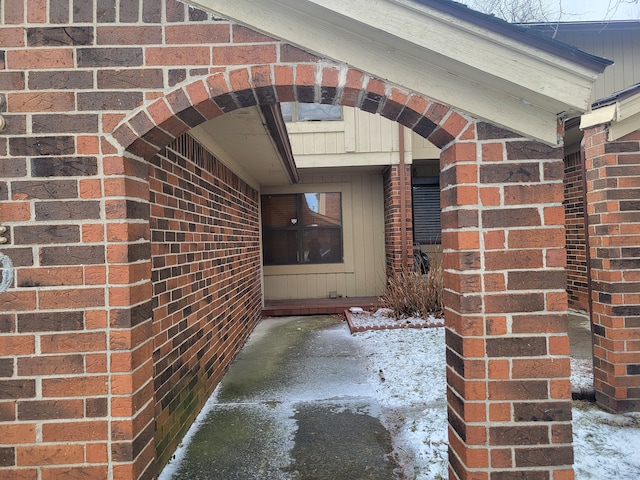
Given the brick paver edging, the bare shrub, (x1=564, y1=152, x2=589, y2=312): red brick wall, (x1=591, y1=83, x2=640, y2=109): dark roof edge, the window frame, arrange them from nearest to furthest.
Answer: (x1=591, y1=83, x2=640, y2=109): dark roof edge, the brick paver edging, the bare shrub, (x1=564, y1=152, x2=589, y2=312): red brick wall, the window frame

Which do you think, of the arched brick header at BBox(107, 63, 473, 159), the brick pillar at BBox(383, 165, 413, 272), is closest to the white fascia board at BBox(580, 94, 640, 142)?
the arched brick header at BBox(107, 63, 473, 159)

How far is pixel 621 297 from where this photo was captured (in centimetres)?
330

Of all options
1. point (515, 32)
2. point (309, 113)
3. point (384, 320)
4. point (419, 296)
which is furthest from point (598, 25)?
point (515, 32)

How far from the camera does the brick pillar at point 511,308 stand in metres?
1.89

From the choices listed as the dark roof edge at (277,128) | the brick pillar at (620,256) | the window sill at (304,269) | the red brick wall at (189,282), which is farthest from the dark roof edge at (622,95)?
the window sill at (304,269)

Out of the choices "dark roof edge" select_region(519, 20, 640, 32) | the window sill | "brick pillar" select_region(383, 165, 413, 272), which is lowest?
the window sill

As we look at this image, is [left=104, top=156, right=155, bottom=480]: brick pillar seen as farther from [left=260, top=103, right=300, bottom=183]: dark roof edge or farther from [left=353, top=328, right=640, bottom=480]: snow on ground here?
[left=353, top=328, right=640, bottom=480]: snow on ground

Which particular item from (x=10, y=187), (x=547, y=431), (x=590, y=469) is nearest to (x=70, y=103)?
(x=10, y=187)

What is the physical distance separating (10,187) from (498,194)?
2.34 metres

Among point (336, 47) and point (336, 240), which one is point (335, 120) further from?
point (336, 47)

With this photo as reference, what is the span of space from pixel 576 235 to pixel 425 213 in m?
2.99

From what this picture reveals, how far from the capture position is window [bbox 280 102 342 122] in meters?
7.97

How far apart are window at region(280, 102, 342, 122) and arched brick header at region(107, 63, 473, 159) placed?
6186 mm

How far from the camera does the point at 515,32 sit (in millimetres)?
1780
